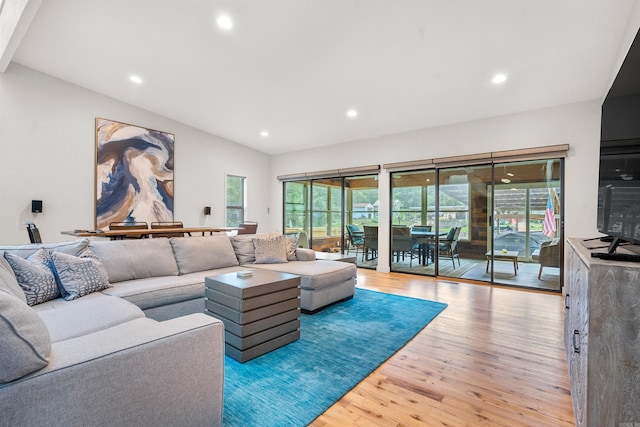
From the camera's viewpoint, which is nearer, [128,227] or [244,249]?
[244,249]

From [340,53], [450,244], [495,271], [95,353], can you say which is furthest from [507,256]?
[95,353]

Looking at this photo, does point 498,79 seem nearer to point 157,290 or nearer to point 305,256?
point 305,256

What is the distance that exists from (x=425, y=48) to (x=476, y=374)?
324 centimetres

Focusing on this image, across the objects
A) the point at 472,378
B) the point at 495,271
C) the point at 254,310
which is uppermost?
the point at 254,310

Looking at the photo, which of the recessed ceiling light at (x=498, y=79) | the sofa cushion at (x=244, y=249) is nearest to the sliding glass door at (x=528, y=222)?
the recessed ceiling light at (x=498, y=79)

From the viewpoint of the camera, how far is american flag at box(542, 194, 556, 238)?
4.51 metres

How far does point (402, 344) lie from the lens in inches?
104

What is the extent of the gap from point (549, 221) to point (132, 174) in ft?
23.0

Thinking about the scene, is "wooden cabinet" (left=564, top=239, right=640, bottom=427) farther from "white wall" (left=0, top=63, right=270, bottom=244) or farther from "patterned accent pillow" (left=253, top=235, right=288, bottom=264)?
"white wall" (left=0, top=63, right=270, bottom=244)

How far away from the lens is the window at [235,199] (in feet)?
23.6

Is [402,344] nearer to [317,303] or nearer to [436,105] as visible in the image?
[317,303]

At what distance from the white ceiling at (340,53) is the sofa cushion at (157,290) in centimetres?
282

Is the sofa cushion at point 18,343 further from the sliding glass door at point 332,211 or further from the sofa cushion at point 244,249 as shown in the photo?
the sliding glass door at point 332,211

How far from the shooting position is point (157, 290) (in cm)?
263
